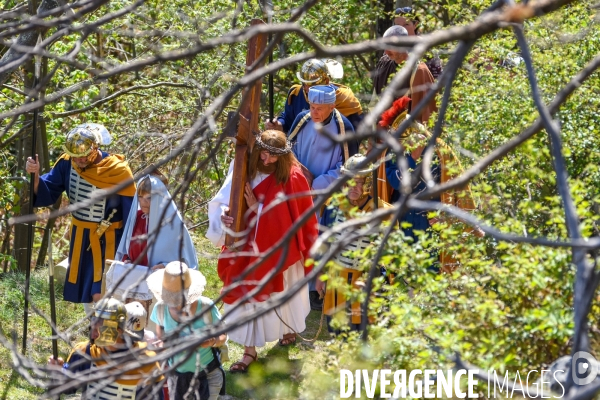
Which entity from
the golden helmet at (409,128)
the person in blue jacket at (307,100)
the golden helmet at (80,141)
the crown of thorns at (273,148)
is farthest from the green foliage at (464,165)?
the person in blue jacket at (307,100)

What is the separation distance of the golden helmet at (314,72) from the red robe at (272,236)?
4.60 feet

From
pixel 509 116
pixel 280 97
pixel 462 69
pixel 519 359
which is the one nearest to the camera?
pixel 519 359

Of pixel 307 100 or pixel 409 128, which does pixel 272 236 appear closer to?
pixel 409 128

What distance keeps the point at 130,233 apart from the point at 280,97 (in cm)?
425

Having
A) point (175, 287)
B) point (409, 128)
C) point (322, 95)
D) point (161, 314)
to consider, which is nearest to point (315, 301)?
point (322, 95)

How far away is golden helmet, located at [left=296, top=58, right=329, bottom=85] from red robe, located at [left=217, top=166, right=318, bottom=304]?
4.60ft

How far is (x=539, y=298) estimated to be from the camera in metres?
4.14

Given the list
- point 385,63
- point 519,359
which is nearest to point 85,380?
point 519,359

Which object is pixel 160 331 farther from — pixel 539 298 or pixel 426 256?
pixel 539 298

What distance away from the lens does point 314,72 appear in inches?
331

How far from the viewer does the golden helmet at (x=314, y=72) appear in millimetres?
8414

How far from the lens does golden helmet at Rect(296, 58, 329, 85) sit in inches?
331

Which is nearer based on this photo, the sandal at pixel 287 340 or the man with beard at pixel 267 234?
the man with beard at pixel 267 234

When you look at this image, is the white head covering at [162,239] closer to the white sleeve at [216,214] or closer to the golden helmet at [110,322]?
the white sleeve at [216,214]
